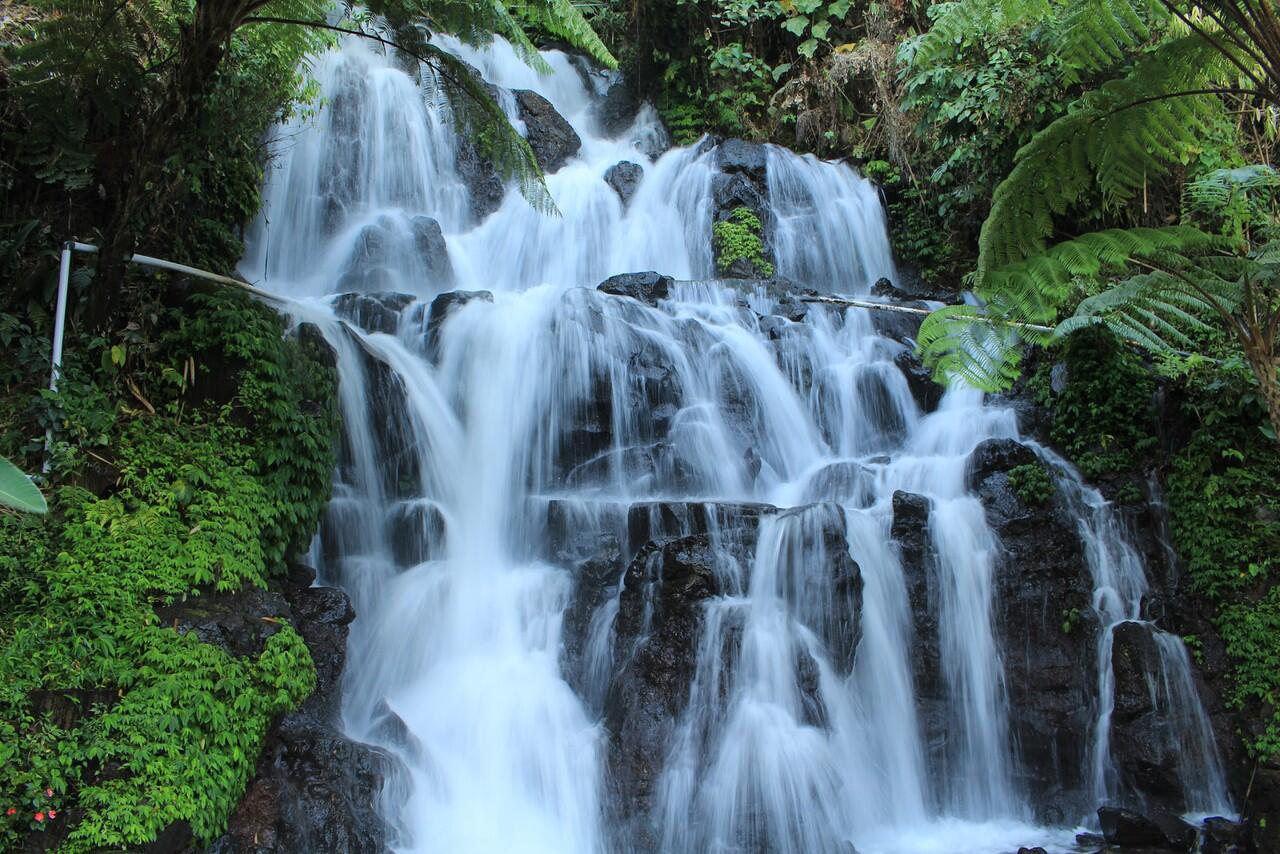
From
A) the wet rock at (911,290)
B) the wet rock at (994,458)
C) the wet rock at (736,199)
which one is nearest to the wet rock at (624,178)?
the wet rock at (736,199)

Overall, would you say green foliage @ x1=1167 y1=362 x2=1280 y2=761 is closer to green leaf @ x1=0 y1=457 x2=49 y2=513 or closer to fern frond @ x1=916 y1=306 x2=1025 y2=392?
fern frond @ x1=916 y1=306 x2=1025 y2=392

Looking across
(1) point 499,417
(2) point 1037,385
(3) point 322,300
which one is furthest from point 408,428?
(2) point 1037,385

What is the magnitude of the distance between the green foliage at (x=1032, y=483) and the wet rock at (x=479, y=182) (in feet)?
26.1

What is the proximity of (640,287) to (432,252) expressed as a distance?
108 inches

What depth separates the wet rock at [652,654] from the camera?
18.6 ft

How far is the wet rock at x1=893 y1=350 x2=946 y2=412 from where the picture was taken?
30.3ft

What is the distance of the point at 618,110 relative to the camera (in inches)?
612

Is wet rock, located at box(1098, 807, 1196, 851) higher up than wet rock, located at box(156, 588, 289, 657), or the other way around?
wet rock, located at box(156, 588, 289, 657)

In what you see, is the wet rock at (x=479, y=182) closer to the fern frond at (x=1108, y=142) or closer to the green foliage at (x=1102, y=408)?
the green foliage at (x=1102, y=408)

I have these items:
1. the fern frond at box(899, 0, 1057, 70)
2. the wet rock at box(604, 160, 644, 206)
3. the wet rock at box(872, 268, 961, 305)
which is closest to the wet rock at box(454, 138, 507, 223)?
the wet rock at box(604, 160, 644, 206)

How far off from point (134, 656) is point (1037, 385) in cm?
793

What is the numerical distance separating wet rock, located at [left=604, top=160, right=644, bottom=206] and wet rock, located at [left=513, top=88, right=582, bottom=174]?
3.14 feet

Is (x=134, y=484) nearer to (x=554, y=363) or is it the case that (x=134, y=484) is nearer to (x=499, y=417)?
(x=499, y=417)

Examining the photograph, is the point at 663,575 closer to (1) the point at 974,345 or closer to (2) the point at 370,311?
(1) the point at 974,345
